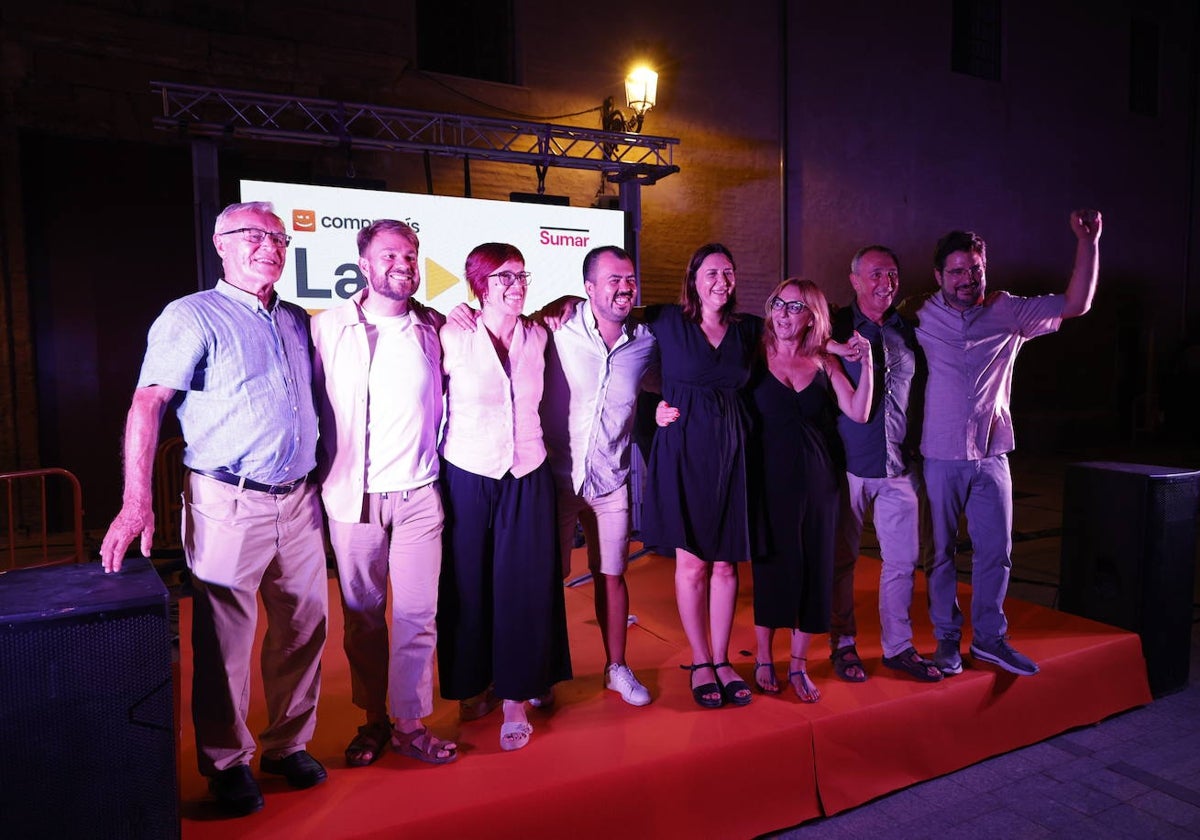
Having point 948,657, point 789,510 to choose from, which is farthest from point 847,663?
point 789,510

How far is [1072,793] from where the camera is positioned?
2.77 m

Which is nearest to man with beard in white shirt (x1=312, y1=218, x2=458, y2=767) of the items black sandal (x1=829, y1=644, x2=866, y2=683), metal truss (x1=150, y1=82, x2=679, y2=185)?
black sandal (x1=829, y1=644, x2=866, y2=683)

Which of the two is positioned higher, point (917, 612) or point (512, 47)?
point (512, 47)

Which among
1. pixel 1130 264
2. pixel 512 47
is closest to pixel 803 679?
pixel 512 47

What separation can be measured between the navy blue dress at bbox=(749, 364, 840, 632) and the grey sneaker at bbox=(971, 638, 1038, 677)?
2.63 ft

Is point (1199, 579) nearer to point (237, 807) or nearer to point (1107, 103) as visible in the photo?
point (237, 807)

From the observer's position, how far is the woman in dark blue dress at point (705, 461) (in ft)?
9.23

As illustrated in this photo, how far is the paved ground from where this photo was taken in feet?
8.42

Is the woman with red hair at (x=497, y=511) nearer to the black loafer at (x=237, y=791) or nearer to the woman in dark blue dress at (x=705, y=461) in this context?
the woman in dark blue dress at (x=705, y=461)

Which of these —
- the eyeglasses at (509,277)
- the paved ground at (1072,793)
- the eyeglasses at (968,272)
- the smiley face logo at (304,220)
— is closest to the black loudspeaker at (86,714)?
the eyeglasses at (509,277)

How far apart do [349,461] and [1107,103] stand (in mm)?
14188

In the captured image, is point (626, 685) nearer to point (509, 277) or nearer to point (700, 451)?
point (700, 451)

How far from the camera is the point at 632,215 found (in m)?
6.79

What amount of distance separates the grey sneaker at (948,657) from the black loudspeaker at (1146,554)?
1.04m
